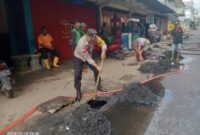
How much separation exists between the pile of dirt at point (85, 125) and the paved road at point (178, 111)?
2.58 feet

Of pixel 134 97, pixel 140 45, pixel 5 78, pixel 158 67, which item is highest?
pixel 140 45

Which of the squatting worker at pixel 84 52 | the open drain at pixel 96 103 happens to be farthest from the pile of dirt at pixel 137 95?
the squatting worker at pixel 84 52

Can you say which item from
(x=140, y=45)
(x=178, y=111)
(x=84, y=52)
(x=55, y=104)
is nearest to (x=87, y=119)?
(x=55, y=104)

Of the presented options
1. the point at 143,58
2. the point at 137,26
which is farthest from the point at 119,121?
the point at 137,26

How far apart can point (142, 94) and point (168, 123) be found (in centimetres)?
143

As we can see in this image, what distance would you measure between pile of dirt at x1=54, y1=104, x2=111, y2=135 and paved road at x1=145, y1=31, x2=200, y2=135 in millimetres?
785

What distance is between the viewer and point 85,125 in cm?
388

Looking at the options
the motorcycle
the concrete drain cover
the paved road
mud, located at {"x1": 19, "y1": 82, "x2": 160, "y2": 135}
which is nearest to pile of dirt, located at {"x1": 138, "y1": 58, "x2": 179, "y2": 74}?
the paved road

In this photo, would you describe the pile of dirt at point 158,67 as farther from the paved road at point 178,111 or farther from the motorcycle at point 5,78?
the motorcycle at point 5,78

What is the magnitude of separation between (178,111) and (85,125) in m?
2.15

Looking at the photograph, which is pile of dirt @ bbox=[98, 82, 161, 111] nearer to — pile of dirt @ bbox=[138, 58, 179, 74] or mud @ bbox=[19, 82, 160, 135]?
mud @ bbox=[19, 82, 160, 135]

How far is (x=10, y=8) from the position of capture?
8.52 m

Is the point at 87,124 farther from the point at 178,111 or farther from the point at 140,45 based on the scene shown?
the point at 140,45

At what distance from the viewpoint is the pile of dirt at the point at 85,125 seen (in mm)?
3793
